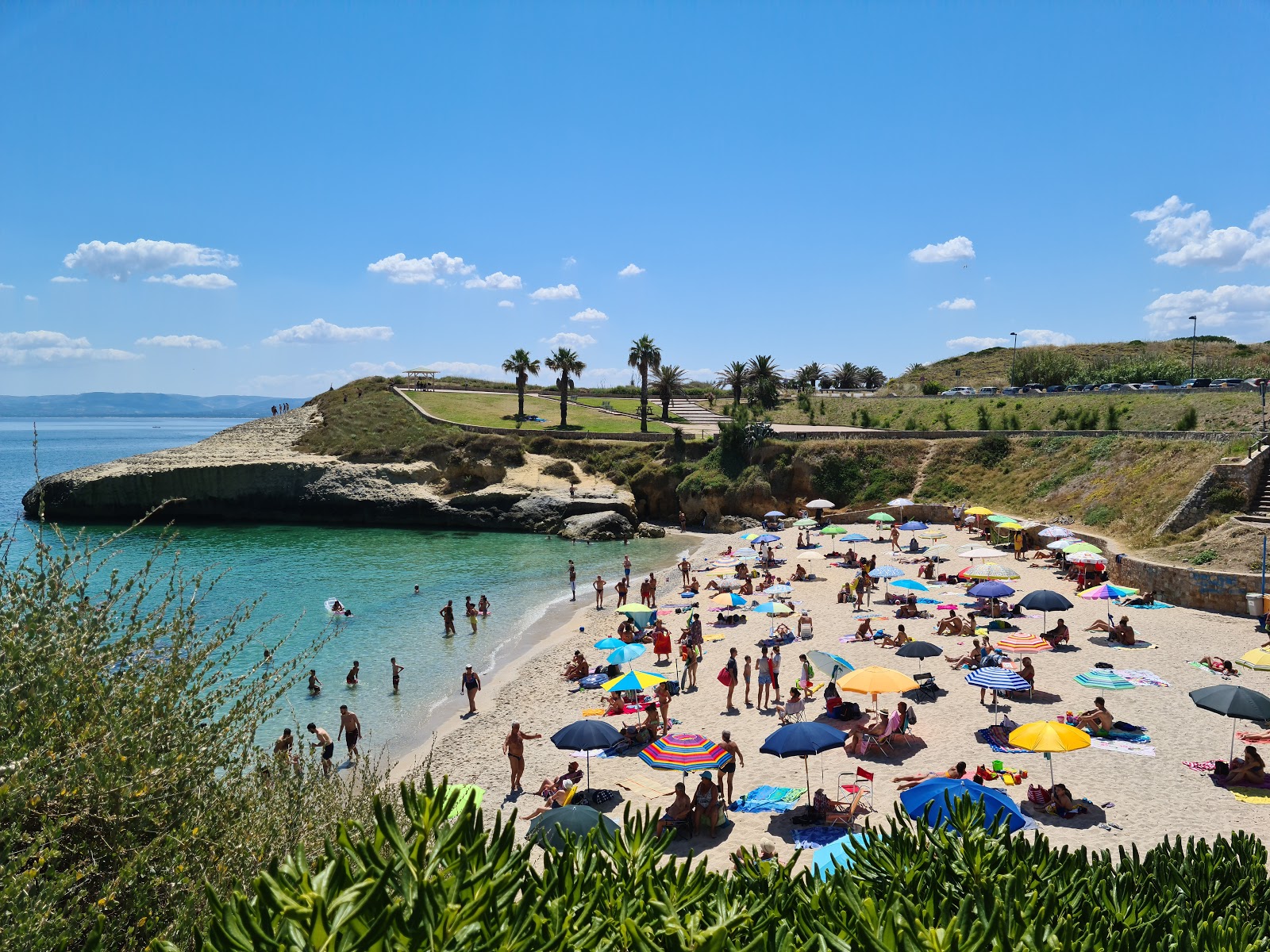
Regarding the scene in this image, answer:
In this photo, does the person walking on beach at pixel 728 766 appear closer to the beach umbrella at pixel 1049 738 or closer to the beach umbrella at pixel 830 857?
the beach umbrella at pixel 830 857

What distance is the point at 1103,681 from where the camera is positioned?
16.1 metres

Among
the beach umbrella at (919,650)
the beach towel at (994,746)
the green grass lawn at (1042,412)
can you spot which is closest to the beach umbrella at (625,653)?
the beach umbrella at (919,650)

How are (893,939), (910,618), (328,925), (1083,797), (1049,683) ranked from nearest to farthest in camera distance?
(328,925) < (893,939) < (1083,797) < (1049,683) < (910,618)

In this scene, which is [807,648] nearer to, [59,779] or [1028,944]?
[1028,944]

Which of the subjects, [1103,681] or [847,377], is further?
[847,377]

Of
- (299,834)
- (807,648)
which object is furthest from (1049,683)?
(299,834)

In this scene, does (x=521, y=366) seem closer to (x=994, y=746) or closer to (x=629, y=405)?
(x=629, y=405)

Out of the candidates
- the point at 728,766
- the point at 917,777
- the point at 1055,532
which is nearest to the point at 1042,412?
the point at 1055,532

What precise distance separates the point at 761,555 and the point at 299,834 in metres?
29.4

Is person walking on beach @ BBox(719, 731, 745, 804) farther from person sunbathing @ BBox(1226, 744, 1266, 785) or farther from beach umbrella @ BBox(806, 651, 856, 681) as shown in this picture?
person sunbathing @ BBox(1226, 744, 1266, 785)

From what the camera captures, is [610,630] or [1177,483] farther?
[1177,483]

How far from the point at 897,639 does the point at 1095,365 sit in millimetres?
67389

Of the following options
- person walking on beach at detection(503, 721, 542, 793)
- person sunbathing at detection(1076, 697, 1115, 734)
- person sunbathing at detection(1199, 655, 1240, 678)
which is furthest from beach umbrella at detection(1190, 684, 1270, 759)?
person walking on beach at detection(503, 721, 542, 793)

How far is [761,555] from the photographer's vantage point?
116 ft
